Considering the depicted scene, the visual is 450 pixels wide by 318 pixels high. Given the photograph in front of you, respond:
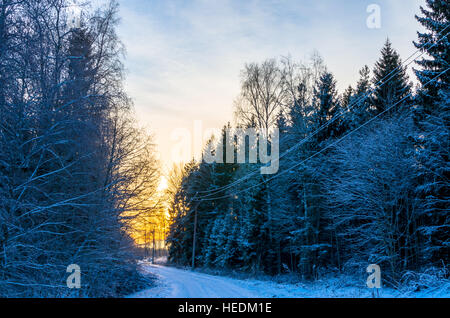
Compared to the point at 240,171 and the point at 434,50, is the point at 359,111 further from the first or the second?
the point at 240,171

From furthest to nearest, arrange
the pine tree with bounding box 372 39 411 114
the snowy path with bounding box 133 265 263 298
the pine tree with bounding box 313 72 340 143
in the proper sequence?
the pine tree with bounding box 372 39 411 114
the pine tree with bounding box 313 72 340 143
the snowy path with bounding box 133 265 263 298

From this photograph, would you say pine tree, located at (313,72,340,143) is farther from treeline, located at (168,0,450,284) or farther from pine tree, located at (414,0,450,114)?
pine tree, located at (414,0,450,114)

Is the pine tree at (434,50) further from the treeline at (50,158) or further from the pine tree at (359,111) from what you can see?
the treeline at (50,158)

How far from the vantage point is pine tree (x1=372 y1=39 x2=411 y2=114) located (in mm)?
16009

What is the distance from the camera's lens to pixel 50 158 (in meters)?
6.24

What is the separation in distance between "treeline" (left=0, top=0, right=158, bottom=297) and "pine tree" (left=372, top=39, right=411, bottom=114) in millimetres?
13850

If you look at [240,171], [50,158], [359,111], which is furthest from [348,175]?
[240,171]

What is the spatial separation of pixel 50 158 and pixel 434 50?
43.1 feet

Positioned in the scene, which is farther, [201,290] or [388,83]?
[388,83]

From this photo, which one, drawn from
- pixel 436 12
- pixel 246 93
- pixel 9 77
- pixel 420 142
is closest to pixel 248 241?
pixel 246 93

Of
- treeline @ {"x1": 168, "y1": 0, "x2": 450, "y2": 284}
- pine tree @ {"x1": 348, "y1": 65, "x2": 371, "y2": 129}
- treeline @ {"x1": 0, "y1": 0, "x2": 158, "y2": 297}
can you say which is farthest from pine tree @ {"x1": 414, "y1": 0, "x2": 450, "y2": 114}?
treeline @ {"x1": 0, "y1": 0, "x2": 158, "y2": 297}

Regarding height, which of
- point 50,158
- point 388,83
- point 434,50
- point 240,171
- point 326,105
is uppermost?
point 388,83

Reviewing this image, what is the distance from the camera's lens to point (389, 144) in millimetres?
11031

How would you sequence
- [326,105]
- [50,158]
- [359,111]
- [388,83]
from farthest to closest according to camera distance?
[388,83], [359,111], [326,105], [50,158]
